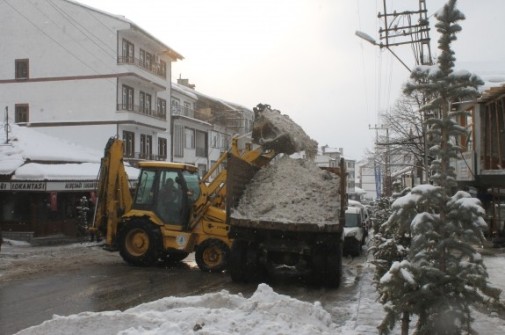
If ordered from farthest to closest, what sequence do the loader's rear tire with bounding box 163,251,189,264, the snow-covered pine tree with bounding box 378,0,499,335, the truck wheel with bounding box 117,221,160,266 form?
the loader's rear tire with bounding box 163,251,189,264, the truck wheel with bounding box 117,221,160,266, the snow-covered pine tree with bounding box 378,0,499,335

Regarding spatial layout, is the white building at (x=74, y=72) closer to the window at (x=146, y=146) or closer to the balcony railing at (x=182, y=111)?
the window at (x=146, y=146)

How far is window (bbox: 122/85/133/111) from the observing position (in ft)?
120

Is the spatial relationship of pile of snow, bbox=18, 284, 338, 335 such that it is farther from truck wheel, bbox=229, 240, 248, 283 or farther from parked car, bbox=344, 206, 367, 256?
parked car, bbox=344, 206, 367, 256

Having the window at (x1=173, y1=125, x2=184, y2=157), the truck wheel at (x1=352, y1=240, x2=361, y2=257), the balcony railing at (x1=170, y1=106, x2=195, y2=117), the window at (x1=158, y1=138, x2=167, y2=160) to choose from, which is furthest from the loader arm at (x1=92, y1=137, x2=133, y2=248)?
the window at (x1=173, y1=125, x2=184, y2=157)

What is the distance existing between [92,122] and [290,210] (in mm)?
26869

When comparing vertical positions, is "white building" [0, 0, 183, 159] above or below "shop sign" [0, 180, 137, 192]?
above

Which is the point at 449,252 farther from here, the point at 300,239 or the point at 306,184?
the point at 306,184

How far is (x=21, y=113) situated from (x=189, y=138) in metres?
15.1

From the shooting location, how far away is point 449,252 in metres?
5.22

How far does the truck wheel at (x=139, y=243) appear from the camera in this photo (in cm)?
1427

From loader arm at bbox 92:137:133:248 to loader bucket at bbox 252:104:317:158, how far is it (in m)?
4.12

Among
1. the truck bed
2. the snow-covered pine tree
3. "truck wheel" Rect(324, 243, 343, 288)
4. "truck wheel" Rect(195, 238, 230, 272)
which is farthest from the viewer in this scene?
"truck wheel" Rect(195, 238, 230, 272)

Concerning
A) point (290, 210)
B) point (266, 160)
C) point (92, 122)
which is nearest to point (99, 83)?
point (92, 122)

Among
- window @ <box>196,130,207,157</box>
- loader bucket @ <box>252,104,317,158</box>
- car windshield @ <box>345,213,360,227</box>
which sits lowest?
car windshield @ <box>345,213,360,227</box>
